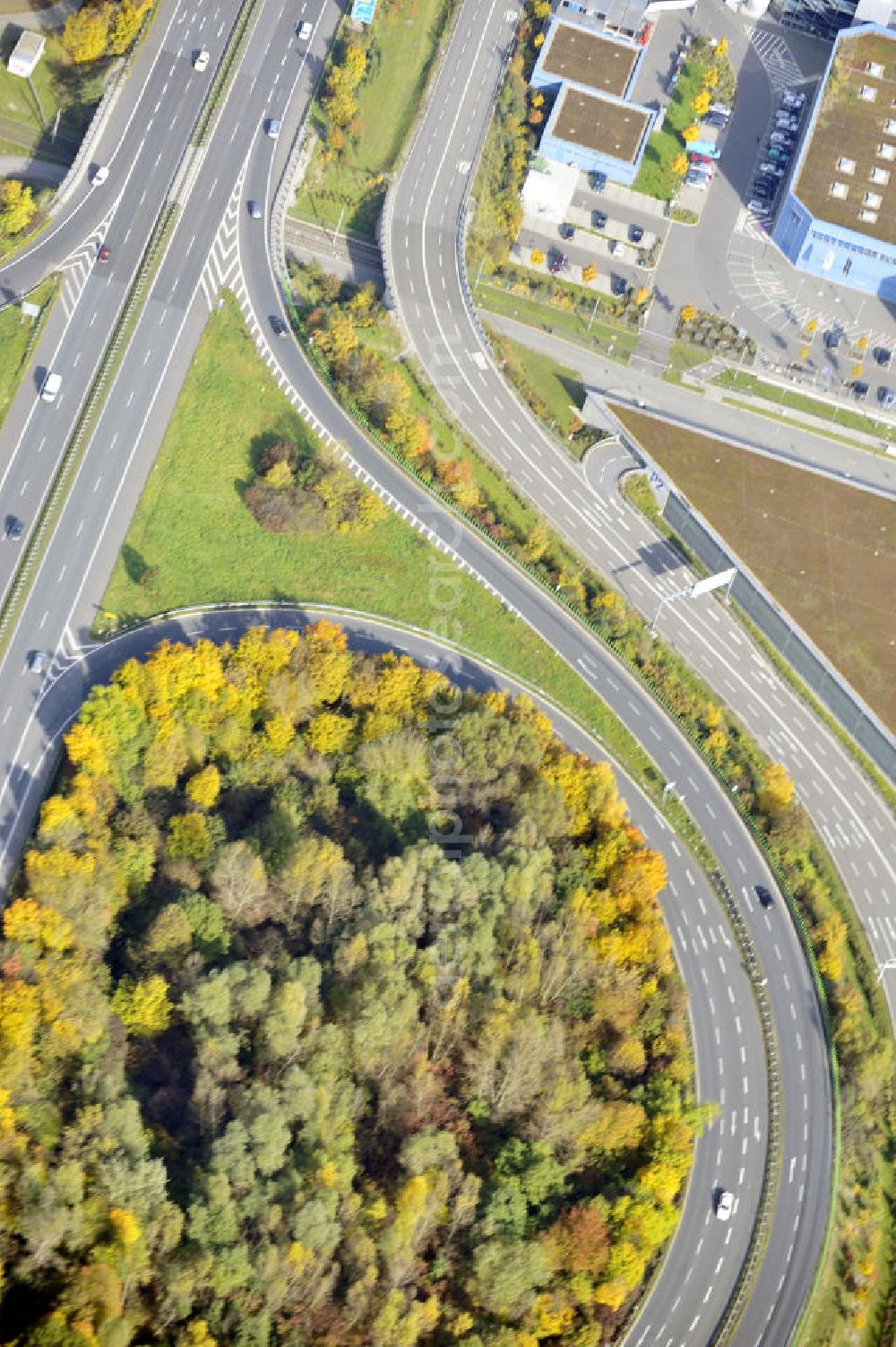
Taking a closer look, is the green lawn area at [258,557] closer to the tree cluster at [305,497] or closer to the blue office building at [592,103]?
the tree cluster at [305,497]

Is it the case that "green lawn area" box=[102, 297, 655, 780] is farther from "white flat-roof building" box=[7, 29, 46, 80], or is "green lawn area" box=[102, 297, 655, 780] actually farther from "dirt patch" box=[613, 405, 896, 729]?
"white flat-roof building" box=[7, 29, 46, 80]

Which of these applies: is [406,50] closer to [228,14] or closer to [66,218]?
[228,14]

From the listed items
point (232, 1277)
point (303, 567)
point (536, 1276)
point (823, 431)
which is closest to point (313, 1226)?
point (232, 1277)

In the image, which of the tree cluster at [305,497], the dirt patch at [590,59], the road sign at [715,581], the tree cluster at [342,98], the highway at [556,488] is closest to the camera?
the tree cluster at [305,497]

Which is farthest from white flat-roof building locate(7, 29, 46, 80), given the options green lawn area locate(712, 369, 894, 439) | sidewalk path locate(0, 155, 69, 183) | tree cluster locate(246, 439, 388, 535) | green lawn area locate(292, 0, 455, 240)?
green lawn area locate(712, 369, 894, 439)

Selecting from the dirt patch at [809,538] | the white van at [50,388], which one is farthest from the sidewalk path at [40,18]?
the dirt patch at [809,538]

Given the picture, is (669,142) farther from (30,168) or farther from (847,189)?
(30,168)

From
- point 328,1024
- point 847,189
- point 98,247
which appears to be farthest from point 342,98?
point 328,1024
